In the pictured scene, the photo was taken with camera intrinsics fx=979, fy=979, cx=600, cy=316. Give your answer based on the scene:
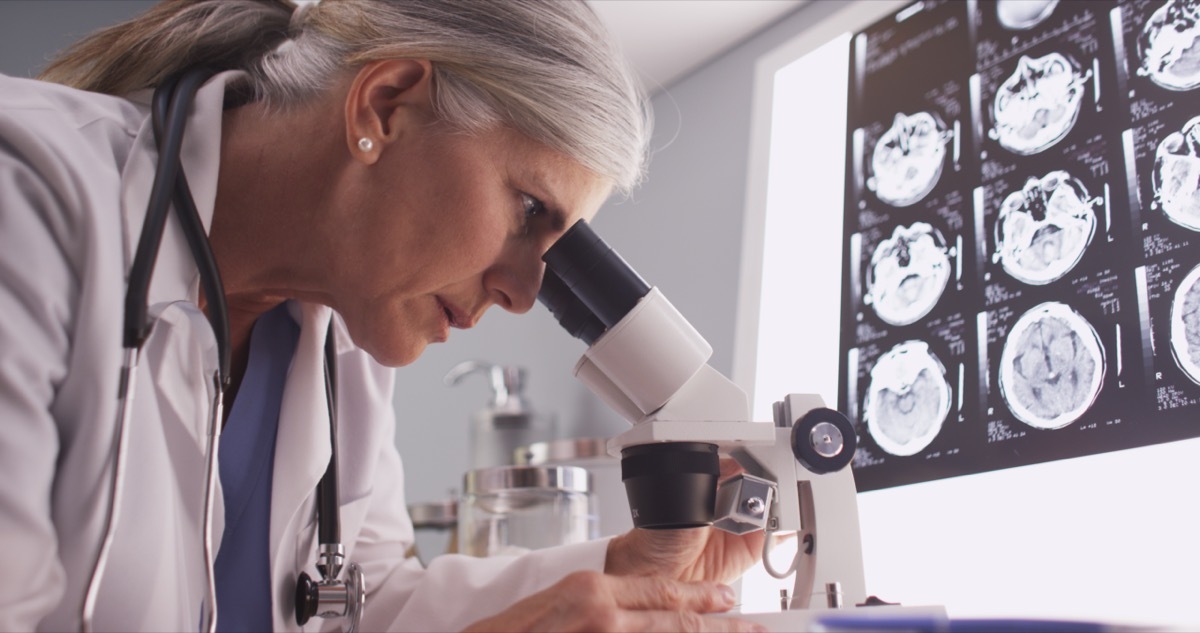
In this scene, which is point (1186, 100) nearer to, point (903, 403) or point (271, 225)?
point (903, 403)

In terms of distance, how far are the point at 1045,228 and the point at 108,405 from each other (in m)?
1.15

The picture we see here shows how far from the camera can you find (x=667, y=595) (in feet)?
2.79

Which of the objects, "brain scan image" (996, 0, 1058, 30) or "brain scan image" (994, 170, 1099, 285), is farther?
"brain scan image" (996, 0, 1058, 30)

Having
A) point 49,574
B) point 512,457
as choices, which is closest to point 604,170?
point 49,574

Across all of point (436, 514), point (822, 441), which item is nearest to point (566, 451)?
point (436, 514)

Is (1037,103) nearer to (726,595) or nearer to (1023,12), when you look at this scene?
(1023,12)

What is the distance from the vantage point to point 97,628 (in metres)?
0.96

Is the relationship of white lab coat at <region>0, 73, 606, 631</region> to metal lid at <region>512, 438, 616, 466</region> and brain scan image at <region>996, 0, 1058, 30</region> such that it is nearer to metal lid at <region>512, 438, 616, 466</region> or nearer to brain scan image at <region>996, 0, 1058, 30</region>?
metal lid at <region>512, 438, 616, 466</region>

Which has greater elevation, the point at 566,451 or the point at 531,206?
the point at 531,206

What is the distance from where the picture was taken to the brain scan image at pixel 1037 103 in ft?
4.37

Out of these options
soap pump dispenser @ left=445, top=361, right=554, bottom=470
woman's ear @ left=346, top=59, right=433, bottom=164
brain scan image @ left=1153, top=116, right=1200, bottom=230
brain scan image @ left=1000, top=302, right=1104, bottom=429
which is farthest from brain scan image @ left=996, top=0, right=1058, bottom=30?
soap pump dispenser @ left=445, top=361, right=554, bottom=470

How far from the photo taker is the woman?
0.85m

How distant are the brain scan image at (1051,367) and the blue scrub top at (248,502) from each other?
0.99 metres

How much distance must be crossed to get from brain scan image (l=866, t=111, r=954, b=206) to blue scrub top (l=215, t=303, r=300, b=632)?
99 centimetres
